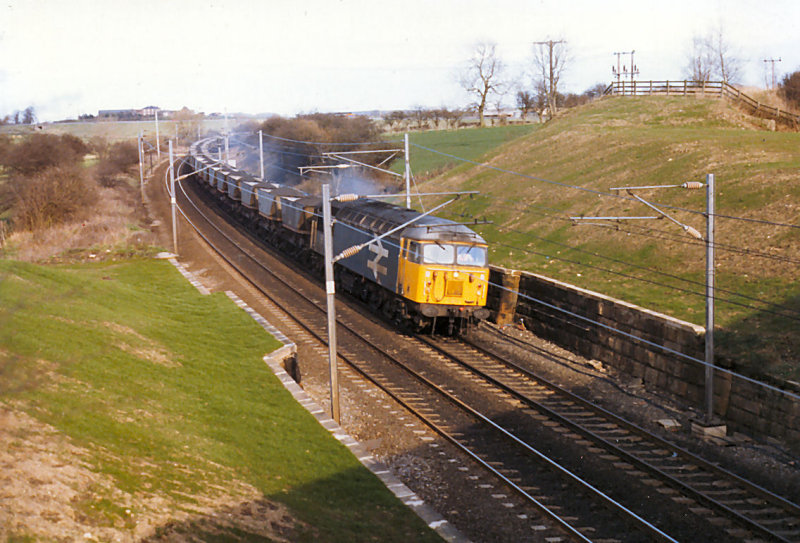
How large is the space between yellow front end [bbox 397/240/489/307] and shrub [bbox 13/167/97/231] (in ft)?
85.7

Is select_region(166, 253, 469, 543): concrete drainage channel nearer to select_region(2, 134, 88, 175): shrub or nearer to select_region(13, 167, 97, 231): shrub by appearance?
select_region(13, 167, 97, 231): shrub

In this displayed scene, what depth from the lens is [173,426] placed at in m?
10.9

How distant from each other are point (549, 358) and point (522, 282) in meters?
4.18

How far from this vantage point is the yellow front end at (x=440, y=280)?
66.8 ft

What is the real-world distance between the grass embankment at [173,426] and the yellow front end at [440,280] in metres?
4.98

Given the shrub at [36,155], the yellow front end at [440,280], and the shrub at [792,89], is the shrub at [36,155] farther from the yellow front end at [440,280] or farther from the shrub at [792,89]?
the shrub at [792,89]

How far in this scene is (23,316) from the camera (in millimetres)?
13305

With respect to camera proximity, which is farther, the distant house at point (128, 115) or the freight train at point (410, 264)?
Result: the distant house at point (128, 115)

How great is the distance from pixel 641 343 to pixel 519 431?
5116 millimetres

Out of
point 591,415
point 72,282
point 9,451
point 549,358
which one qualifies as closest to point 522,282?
point 549,358

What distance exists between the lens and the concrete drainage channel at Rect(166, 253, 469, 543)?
32.3 feet

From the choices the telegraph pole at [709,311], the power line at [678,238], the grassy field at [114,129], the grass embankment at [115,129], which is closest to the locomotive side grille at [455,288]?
the power line at [678,238]

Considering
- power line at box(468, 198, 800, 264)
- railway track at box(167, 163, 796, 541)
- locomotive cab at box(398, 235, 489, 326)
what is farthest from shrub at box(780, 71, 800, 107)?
railway track at box(167, 163, 796, 541)

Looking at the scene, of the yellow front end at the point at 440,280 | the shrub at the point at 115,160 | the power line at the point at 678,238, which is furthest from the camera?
the shrub at the point at 115,160
